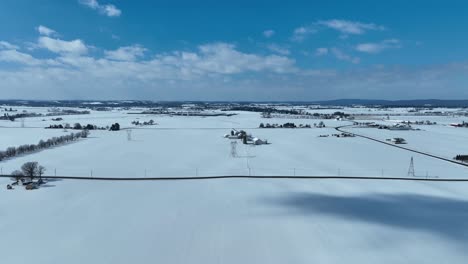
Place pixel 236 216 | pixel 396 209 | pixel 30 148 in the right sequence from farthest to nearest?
pixel 30 148, pixel 396 209, pixel 236 216

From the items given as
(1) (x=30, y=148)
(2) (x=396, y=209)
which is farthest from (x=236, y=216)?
(1) (x=30, y=148)

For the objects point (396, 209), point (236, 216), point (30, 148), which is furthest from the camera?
point (30, 148)

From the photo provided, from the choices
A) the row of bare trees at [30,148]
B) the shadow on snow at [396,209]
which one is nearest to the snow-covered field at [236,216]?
the shadow on snow at [396,209]

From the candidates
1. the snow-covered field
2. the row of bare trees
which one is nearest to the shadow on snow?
the snow-covered field

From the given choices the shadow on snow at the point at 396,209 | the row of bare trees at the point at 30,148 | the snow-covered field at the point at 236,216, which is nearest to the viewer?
the snow-covered field at the point at 236,216

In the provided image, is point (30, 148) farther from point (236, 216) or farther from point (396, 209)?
point (396, 209)

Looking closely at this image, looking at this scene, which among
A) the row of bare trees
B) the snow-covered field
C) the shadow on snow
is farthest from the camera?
the row of bare trees

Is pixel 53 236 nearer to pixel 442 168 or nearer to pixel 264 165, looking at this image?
pixel 264 165

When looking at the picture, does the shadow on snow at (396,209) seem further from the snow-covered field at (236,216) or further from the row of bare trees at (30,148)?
the row of bare trees at (30,148)

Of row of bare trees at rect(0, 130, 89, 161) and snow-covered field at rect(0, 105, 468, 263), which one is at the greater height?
row of bare trees at rect(0, 130, 89, 161)

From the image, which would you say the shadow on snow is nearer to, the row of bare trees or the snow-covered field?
the snow-covered field
